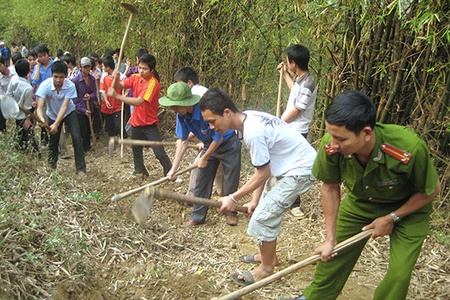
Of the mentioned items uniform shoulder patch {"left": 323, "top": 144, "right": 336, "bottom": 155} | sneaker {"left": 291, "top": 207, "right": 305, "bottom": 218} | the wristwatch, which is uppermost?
uniform shoulder patch {"left": 323, "top": 144, "right": 336, "bottom": 155}

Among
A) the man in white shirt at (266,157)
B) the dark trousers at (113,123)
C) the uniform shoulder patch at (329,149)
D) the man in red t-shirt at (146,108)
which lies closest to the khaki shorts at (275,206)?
the man in white shirt at (266,157)

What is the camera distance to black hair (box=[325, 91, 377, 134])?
2.12m

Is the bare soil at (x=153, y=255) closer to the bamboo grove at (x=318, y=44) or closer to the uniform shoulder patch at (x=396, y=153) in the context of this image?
the bamboo grove at (x=318, y=44)

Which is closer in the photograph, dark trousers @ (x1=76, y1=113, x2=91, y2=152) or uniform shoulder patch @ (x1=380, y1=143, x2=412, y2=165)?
uniform shoulder patch @ (x1=380, y1=143, x2=412, y2=165)

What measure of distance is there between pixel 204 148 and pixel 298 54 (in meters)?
1.32

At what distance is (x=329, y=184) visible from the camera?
257 cm

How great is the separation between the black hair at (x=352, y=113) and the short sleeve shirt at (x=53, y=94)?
4.09 m

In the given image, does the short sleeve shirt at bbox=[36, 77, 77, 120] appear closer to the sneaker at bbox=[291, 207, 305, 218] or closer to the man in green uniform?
the sneaker at bbox=[291, 207, 305, 218]

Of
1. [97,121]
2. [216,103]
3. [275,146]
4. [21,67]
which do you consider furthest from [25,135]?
[275,146]

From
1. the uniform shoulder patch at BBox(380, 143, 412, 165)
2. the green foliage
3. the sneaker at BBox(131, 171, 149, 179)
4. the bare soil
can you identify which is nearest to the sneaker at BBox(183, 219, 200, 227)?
the bare soil

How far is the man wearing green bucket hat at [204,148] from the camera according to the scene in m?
4.08

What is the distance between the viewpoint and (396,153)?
89.3 inches

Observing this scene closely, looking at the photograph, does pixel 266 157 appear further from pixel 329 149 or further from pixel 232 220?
pixel 232 220

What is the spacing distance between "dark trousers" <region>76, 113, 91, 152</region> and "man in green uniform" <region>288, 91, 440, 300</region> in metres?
4.96
